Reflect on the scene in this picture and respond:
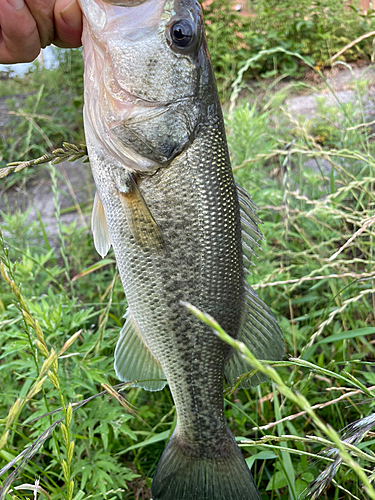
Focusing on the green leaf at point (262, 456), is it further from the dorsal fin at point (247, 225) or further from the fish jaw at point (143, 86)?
the fish jaw at point (143, 86)

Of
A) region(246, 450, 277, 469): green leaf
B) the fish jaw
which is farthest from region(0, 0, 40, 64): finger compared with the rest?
region(246, 450, 277, 469): green leaf

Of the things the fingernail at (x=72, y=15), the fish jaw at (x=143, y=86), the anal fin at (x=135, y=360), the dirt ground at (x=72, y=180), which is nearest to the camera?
the fish jaw at (x=143, y=86)

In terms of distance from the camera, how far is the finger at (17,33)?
1.50 meters

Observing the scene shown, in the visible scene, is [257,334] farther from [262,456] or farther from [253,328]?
[262,456]

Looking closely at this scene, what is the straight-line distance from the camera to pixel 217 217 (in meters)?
1.35

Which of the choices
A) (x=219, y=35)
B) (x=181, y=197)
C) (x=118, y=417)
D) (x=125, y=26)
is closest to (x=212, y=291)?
(x=181, y=197)

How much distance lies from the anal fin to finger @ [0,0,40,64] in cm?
116

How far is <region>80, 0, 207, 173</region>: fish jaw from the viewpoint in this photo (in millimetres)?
1288

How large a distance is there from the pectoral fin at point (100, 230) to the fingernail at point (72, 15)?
25.7 inches

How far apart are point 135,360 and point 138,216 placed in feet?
1.91

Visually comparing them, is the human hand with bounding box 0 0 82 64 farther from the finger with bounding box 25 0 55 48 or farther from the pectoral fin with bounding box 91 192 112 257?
the pectoral fin with bounding box 91 192 112 257

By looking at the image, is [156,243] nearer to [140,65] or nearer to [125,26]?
[140,65]

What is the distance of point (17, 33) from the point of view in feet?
5.10

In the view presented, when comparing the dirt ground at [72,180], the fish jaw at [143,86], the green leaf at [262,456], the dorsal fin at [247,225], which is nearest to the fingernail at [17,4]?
the fish jaw at [143,86]
